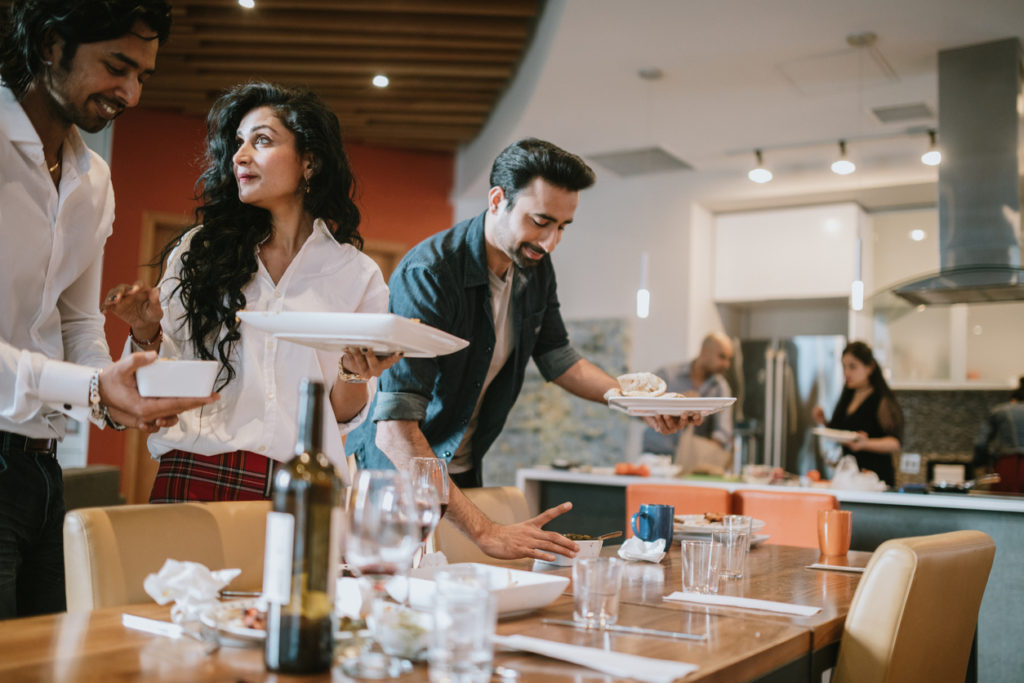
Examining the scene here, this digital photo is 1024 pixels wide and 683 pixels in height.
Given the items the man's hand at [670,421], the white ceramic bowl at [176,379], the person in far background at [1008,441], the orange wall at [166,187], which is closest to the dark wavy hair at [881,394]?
the person in far background at [1008,441]

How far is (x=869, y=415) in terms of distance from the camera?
483 centimetres

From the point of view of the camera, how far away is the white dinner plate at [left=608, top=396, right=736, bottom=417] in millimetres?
1910

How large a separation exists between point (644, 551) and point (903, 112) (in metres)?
4.17

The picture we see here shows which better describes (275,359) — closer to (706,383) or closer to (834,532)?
(834,532)

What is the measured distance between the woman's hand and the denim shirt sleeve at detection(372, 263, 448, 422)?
19.0 inches

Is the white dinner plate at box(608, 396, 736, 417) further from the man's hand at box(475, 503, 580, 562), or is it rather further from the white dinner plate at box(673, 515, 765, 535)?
the man's hand at box(475, 503, 580, 562)

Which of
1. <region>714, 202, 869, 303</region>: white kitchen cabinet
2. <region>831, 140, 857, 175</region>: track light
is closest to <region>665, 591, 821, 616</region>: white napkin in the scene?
<region>831, 140, 857, 175</region>: track light

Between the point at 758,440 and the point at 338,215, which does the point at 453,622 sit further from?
the point at 758,440

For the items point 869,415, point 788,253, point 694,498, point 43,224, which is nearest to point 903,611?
point 43,224

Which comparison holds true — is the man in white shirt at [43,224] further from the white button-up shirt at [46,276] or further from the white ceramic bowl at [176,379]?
the white ceramic bowl at [176,379]

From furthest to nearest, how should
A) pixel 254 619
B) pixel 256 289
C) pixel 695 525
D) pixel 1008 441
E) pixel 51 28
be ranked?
1. pixel 1008 441
2. pixel 695 525
3. pixel 256 289
4. pixel 51 28
5. pixel 254 619

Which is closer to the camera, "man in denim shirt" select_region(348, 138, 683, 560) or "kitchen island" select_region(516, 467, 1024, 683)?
"man in denim shirt" select_region(348, 138, 683, 560)

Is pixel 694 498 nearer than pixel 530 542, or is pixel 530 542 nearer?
pixel 530 542

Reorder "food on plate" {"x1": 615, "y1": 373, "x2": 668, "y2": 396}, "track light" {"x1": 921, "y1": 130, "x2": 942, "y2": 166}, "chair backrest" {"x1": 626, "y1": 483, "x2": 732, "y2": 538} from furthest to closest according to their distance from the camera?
1. "track light" {"x1": 921, "y1": 130, "x2": 942, "y2": 166}
2. "chair backrest" {"x1": 626, "y1": 483, "x2": 732, "y2": 538}
3. "food on plate" {"x1": 615, "y1": 373, "x2": 668, "y2": 396}
